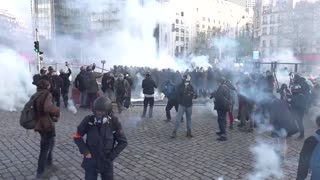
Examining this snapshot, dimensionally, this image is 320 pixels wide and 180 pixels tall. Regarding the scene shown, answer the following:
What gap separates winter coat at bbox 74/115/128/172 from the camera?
3447 mm

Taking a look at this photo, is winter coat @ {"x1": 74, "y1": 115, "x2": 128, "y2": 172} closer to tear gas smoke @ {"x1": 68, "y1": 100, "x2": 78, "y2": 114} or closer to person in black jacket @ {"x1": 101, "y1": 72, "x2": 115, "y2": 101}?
tear gas smoke @ {"x1": 68, "y1": 100, "x2": 78, "y2": 114}

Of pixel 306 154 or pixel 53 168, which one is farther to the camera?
pixel 53 168

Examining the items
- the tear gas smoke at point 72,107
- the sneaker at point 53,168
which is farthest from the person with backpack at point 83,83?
the sneaker at point 53,168

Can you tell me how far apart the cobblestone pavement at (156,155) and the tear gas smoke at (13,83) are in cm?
339

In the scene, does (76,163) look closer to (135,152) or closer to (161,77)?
(135,152)

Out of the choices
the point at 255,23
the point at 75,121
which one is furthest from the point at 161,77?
the point at 255,23

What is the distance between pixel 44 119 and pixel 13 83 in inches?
372

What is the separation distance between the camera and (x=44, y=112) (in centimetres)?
491

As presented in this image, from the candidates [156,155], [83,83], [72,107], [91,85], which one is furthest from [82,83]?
[156,155]

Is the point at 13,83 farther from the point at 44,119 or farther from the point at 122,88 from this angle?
the point at 44,119

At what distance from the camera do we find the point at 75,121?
9898mm

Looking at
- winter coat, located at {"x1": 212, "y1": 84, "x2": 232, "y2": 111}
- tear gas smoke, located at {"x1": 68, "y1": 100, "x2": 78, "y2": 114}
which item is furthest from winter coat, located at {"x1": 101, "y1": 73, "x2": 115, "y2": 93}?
winter coat, located at {"x1": 212, "y1": 84, "x2": 232, "y2": 111}

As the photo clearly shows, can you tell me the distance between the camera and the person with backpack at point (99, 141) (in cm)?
344

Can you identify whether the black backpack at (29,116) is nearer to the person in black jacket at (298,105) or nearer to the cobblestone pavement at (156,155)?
the cobblestone pavement at (156,155)
